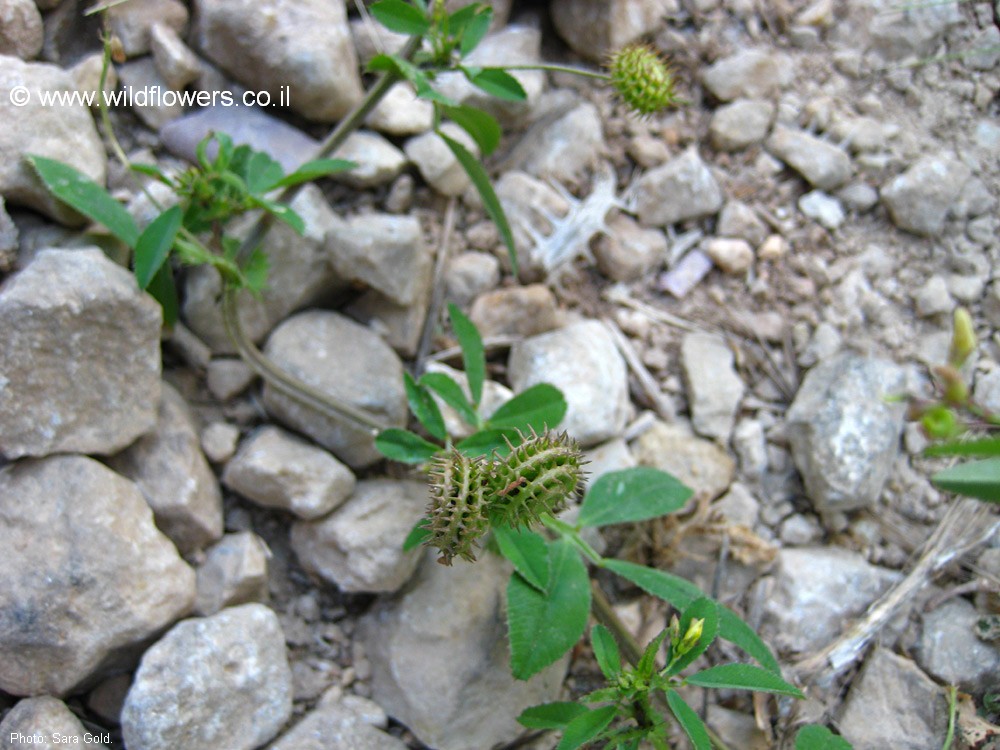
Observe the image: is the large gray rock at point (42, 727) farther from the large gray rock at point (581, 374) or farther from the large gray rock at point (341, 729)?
the large gray rock at point (581, 374)

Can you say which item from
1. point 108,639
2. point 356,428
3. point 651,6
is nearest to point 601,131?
point 651,6

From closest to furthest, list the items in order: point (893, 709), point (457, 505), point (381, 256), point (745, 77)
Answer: point (457, 505), point (893, 709), point (381, 256), point (745, 77)

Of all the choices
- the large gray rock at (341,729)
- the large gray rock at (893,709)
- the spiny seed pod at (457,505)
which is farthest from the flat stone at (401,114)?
the large gray rock at (893,709)

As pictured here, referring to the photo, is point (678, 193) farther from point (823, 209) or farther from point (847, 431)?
point (847, 431)

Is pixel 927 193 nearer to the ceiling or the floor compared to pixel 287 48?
nearer to the floor

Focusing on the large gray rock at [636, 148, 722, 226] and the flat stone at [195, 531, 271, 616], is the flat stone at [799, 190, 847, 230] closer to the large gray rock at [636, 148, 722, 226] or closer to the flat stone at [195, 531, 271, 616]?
the large gray rock at [636, 148, 722, 226]

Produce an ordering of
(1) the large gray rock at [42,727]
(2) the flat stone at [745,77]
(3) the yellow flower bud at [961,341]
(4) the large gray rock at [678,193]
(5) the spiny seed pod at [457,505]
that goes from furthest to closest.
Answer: (2) the flat stone at [745,77]
(4) the large gray rock at [678,193]
(1) the large gray rock at [42,727]
(5) the spiny seed pod at [457,505]
(3) the yellow flower bud at [961,341]

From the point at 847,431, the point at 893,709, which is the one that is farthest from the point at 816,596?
Answer: the point at 847,431

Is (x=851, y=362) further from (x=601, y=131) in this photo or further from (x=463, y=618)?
(x=463, y=618)
